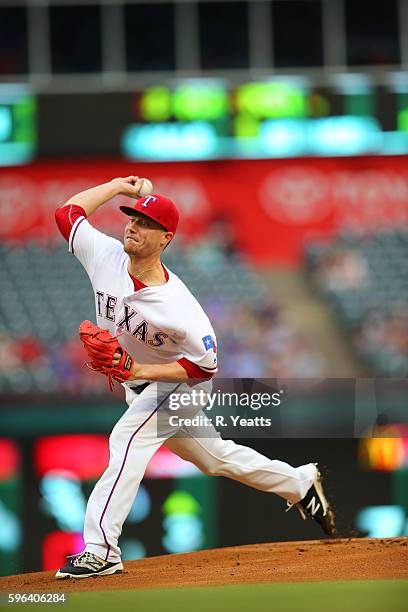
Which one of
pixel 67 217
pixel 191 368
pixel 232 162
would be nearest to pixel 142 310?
pixel 191 368

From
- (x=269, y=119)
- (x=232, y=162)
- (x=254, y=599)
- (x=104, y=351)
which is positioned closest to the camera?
→ (x=254, y=599)

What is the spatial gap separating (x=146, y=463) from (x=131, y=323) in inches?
20.4

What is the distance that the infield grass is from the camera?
3.57m

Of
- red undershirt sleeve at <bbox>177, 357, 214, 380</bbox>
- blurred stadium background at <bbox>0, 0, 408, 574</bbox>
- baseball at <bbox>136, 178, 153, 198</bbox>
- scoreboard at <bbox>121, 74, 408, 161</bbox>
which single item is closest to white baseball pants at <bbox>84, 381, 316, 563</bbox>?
red undershirt sleeve at <bbox>177, 357, 214, 380</bbox>

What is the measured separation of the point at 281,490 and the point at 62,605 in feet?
3.18

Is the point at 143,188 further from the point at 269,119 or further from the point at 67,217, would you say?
the point at 269,119

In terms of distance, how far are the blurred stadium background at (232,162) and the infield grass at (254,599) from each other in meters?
7.54

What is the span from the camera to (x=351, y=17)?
13.4m

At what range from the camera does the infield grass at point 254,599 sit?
3.57m

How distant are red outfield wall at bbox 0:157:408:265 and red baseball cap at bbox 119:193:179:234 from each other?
964 centimetres

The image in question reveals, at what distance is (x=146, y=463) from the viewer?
3961mm

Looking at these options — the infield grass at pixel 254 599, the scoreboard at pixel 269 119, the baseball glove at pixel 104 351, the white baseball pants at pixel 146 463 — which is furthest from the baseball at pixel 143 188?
the scoreboard at pixel 269 119

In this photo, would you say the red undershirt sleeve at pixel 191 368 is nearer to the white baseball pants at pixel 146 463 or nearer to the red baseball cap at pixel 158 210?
the white baseball pants at pixel 146 463

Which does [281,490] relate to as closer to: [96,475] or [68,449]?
[96,475]
